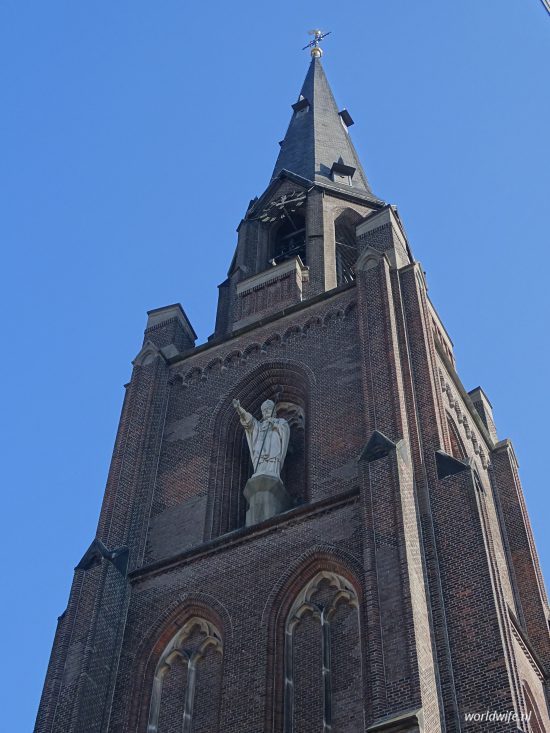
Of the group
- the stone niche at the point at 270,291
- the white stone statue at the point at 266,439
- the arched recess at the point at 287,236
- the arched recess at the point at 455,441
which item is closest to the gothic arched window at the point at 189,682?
the white stone statue at the point at 266,439

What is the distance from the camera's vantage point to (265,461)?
2375 cm

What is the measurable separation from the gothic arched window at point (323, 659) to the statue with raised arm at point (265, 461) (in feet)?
8.80

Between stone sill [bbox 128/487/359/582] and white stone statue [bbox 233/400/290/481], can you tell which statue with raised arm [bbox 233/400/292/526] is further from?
stone sill [bbox 128/487/359/582]

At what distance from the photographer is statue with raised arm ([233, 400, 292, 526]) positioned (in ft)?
75.0

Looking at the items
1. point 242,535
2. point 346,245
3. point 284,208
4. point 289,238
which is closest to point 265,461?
point 242,535

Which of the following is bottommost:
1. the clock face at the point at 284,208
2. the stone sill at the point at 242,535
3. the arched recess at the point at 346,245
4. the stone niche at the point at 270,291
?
the stone sill at the point at 242,535

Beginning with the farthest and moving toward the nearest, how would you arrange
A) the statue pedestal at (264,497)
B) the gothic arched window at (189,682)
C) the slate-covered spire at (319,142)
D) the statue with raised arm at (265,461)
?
the slate-covered spire at (319,142) < the statue with raised arm at (265,461) < the statue pedestal at (264,497) < the gothic arched window at (189,682)

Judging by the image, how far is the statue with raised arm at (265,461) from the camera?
75.0 feet

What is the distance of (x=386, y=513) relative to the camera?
1955 cm

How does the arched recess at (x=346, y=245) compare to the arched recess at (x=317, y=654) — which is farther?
the arched recess at (x=346, y=245)

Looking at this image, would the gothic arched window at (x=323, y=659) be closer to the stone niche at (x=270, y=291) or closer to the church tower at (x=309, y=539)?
the church tower at (x=309, y=539)

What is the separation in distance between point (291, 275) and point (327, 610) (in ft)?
39.2

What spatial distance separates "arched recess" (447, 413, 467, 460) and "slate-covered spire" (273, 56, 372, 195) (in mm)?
11524

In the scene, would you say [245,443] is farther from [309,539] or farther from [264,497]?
[309,539]
